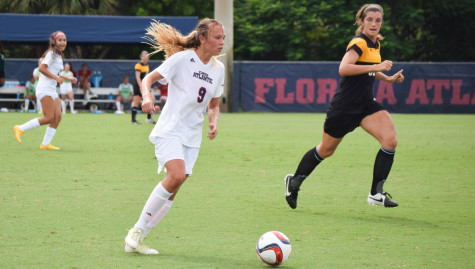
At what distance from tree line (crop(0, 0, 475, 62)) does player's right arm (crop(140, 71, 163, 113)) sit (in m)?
29.9

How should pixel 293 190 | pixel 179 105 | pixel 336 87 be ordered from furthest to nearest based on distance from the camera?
pixel 336 87 < pixel 293 190 < pixel 179 105

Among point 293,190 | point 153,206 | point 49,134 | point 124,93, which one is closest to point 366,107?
point 293,190

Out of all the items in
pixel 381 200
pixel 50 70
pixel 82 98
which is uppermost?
pixel 50 70

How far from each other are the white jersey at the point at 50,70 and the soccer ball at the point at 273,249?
8.20 meters

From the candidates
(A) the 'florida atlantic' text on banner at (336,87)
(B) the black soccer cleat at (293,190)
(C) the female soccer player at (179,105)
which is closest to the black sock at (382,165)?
(B) the black soccer cleat at (293,190)

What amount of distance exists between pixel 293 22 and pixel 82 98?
12.8 meters

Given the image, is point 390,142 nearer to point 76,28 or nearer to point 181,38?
point 181,38

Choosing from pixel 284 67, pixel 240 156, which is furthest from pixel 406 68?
pixel 240 156

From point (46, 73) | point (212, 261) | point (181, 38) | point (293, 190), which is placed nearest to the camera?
point (212, 261)

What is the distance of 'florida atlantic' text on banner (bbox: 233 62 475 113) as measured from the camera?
28984mm

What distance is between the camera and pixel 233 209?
24.6 feet

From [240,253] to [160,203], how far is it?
29.8 inches

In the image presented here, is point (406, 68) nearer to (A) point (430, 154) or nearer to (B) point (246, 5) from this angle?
(B) point (246, 5)

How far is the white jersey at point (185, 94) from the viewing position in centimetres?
570
